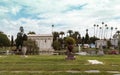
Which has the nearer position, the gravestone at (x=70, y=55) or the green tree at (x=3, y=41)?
the gravestone at (x=70, y=55)

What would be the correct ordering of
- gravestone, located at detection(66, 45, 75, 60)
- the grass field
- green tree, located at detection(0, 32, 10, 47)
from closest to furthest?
the grass field, gravestone, located at detection(66, 45, 75, 60), green tree, located at detection(0, 32, 10, 47)

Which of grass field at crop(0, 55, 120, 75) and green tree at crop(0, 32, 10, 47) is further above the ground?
green tree at crop(0, 32, 10, 47)

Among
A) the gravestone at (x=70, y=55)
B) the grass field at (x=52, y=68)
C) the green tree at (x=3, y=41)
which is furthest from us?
the green tree at (x=3, y=41)

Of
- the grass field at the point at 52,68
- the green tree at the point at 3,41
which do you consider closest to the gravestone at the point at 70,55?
the grass field at the point at 52,68

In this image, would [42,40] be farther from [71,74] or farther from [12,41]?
[71,74]

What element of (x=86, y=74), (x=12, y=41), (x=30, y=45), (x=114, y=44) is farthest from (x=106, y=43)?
(x=86, y=74)

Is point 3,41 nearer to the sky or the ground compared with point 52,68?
nearer to the sky

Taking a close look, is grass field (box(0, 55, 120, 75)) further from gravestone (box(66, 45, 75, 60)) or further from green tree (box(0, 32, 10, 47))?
green tree (box(0, 32, 10, 47))

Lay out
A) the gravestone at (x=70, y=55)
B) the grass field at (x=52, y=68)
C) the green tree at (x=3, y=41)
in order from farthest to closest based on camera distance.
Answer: the green tree at (x=3, y=41) < the gravestone at (x=70, y=55) < the grass field at (x=52, y=68)

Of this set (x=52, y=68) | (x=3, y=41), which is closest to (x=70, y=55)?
(x=52, y=68)

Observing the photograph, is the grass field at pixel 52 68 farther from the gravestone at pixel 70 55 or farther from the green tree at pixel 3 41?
the green tree at pixel 3 41

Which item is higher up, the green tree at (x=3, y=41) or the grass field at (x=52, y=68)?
the green tree at (x=3, y=41)

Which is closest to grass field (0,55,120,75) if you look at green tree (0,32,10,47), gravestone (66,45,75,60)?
gravestone (66,45,75,60)

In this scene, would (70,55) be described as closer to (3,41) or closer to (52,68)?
(52,68)
